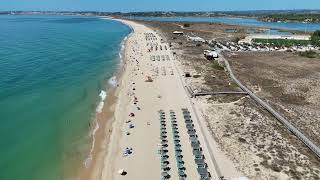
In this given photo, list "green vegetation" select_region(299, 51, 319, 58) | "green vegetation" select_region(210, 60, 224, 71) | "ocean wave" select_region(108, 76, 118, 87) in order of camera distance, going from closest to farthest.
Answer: "ocean wave" select_region(108, 76, 118, 87), "green vegetation" select_region(210, 60, 224, 71), "green vegetation" select_region(299, 51, 319, 58)

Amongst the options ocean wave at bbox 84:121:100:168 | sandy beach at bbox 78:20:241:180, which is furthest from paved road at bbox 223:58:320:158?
ocean wave at bbox 84:121:100:168

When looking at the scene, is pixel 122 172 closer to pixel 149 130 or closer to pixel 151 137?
pixel 151 137

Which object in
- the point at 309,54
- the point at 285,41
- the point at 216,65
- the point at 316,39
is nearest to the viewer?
the point at 216,65

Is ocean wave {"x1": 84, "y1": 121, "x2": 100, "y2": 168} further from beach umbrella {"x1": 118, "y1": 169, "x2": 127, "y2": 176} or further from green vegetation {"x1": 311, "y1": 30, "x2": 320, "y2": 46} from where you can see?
green vegetation {"x1": 311, "y1": 30, "x2": 320, "y2": 46}

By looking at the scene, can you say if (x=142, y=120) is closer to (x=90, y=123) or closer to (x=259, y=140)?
(x=90, y=123)

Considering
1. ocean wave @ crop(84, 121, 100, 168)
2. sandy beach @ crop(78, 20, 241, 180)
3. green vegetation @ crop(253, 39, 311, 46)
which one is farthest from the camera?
green vegetation @ crop(253, 39, 311, 46)

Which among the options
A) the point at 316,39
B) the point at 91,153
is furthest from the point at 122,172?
the point at 316,39

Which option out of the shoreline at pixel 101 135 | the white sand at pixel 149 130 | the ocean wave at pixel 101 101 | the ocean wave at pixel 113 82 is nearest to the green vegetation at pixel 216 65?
the white sand at pixel 149 130
